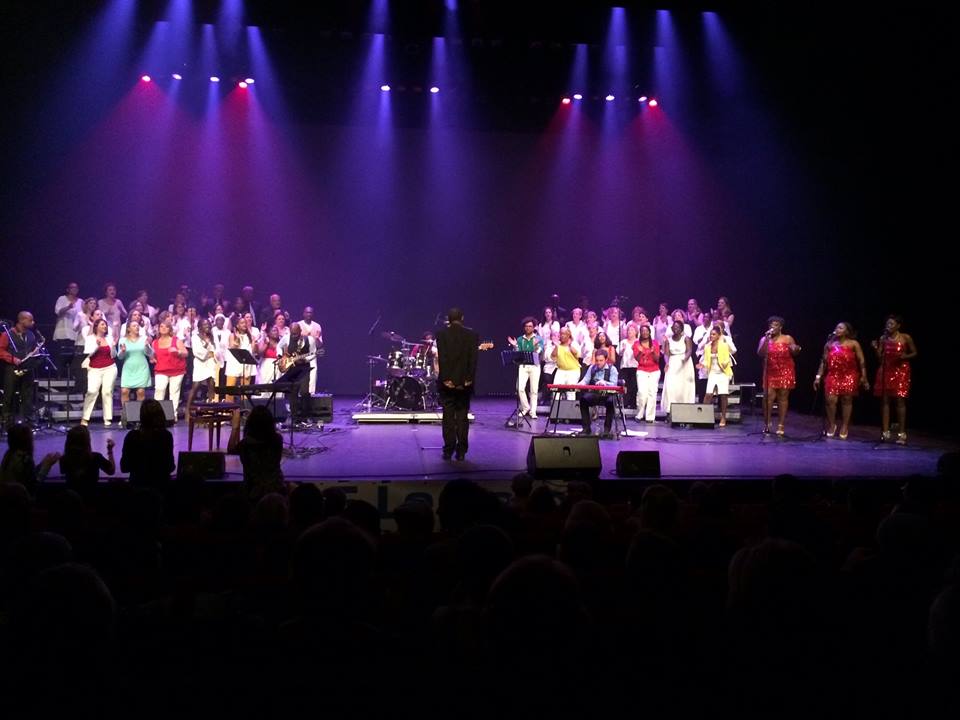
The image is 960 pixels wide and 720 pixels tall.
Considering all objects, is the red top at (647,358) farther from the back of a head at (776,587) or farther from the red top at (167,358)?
the back of a head at (776,587)

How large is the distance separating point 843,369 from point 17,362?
13.3 metres

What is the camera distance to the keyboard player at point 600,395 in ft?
44.5

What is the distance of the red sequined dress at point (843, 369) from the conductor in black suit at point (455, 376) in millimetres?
6262

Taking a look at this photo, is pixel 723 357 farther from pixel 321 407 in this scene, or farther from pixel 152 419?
pixel 152 419

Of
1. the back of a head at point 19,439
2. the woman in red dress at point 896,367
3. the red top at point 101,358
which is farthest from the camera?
the red top at point 101,358

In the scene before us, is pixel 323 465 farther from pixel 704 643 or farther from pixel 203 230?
pixel 203 230

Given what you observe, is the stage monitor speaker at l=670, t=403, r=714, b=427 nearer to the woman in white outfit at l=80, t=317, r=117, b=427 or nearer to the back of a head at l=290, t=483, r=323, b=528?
the woman in white outfit at l=80, t=317, r=117, b=427

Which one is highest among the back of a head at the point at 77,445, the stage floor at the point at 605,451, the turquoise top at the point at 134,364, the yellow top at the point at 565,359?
the yellow top at the point at 565,359

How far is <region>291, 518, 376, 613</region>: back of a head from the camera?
7.72ft

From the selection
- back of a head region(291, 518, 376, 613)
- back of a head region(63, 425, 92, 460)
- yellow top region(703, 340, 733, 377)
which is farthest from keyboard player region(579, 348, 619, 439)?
back of a head region(291, 518, 376, 613)

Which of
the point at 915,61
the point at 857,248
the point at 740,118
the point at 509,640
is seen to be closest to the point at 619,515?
the point at 509,640

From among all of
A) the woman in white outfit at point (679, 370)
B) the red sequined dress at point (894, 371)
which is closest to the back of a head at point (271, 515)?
the red sequined dress at point (894, 371)

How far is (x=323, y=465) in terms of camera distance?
999cm

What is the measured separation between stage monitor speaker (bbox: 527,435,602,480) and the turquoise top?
931 cm
